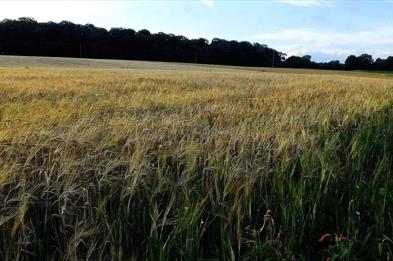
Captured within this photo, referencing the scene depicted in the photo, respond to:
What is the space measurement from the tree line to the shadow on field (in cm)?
7678

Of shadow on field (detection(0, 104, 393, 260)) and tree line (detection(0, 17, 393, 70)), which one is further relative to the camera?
tree line (detection(0, 17, 393, 70))

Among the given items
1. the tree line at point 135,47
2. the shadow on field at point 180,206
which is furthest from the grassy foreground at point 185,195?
the tree line at point 135,47

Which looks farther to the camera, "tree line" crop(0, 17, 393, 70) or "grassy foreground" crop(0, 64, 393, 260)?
"tree line" crop(0, 17, 393, 70)

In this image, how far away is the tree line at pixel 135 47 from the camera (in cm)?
7644

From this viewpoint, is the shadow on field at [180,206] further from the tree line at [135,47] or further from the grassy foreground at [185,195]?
the tree line at [135,47]

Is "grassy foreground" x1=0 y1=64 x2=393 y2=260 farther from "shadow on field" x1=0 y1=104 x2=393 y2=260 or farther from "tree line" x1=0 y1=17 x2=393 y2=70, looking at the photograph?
"tree line" x1=0 y1=17 x2=393 y2=70

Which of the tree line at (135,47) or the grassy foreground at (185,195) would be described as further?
the tree line at (135,47)

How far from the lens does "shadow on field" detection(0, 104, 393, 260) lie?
2.25 m

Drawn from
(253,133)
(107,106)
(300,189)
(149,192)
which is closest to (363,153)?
(253,133)

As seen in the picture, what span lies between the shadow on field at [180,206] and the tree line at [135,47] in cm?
7678

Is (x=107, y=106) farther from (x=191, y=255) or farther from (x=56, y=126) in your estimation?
(x=191, y=255)

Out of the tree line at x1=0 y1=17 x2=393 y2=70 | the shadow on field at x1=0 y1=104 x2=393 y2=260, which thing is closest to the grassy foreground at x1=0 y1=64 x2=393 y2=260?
the shadow on field at x1=0 y1=104 x2=393 y2=260

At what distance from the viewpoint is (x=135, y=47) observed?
275 ft

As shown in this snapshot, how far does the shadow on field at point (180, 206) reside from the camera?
7.39 ft
